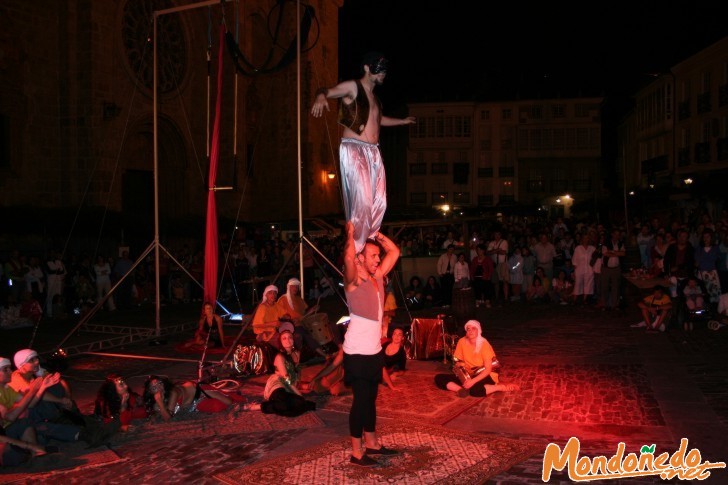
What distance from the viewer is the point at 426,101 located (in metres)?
60.8

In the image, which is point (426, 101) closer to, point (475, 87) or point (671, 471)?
point (475, 87)

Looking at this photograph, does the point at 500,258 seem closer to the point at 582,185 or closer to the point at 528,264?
the point at 528,264

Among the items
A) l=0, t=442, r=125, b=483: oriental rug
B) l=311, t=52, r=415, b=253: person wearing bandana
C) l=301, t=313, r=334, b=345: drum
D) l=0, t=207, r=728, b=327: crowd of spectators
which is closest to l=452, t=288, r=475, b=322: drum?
l=0, t=207, r=728, b=327: crowd of spectators

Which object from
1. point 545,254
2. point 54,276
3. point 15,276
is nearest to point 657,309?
point 545,254

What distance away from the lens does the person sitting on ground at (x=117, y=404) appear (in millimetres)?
7707

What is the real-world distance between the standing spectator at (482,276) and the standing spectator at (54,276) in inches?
406

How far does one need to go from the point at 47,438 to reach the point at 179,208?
69.4 feet

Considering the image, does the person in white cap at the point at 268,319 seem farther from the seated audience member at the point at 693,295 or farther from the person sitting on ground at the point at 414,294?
the seated audience member at the point at 693,295

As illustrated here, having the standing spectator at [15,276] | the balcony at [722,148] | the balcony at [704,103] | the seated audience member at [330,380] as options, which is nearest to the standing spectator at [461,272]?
the seated audience member at [330,380]

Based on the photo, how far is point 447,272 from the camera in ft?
58.5

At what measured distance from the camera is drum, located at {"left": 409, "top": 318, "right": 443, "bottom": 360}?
11016mm

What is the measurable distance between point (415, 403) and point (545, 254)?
11.3 metres

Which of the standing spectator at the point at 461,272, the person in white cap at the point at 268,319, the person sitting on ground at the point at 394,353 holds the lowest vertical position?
the person sitting on ground at the point at 394,353

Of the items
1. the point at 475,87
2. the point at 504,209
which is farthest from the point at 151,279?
the point at 475,87
